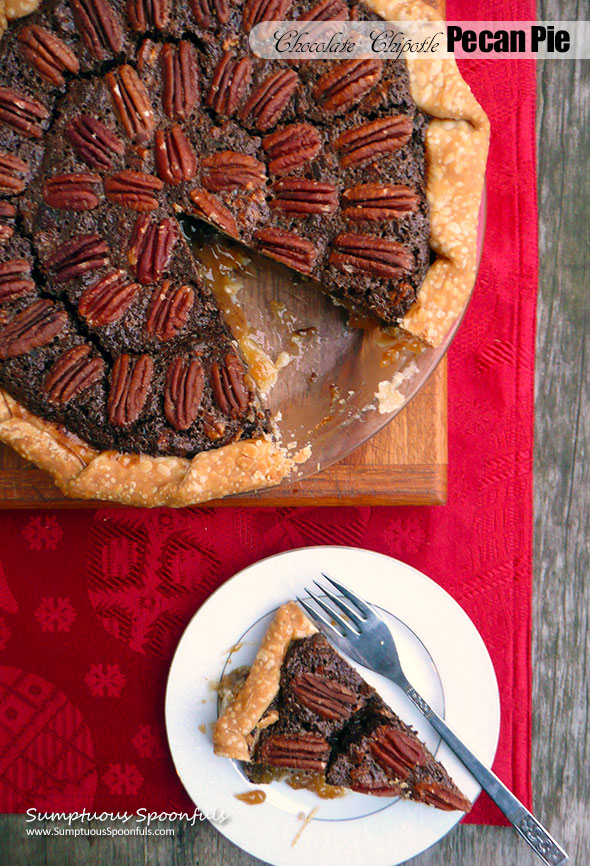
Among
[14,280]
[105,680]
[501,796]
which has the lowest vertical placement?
[501,796]

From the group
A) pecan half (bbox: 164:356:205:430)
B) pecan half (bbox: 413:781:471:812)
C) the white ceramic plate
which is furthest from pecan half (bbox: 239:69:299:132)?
pecan half (bbox: 413:781:471:812)

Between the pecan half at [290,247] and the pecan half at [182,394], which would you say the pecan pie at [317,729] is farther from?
the pecan half at [290,247]

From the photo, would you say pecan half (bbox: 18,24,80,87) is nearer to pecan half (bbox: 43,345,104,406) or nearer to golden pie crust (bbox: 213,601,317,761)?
pecan half (bbox: 43,345,104,406)

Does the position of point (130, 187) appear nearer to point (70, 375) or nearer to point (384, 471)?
point (70, 375)

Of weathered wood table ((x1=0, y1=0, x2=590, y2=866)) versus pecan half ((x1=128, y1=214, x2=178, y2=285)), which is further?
weathered wood table ((x1=0, y1=0, x2=590, y2=866))

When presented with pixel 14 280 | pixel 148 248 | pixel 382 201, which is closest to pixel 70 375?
pixel 14 280

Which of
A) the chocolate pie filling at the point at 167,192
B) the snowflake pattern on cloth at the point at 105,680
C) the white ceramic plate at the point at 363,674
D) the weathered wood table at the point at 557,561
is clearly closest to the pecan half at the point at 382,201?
the chocolate pie filling at the point at 167,192

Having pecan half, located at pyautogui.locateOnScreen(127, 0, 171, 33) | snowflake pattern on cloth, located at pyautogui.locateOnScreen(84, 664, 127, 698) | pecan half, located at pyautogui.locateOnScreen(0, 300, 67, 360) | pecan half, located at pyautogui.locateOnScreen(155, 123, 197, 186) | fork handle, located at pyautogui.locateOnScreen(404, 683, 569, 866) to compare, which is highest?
pecan half, located at pyautogui.locateOnScreen(127, 0, 171, 33)
